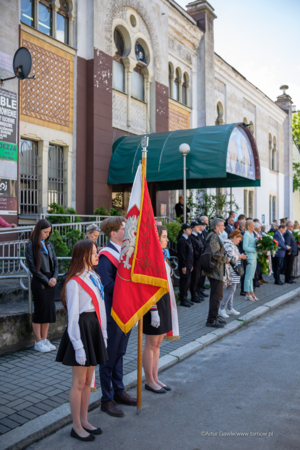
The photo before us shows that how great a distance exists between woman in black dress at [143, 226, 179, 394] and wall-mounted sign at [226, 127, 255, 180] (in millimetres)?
8365

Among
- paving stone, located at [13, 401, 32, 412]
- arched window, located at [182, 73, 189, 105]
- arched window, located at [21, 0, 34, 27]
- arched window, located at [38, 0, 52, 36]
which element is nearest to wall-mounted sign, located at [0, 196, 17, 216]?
arched window, located at [21, 0, 34, 27]

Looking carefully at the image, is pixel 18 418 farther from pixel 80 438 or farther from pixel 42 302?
pixel 42 302

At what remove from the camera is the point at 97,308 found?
378cm

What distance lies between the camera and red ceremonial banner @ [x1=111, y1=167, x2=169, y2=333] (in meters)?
4.19

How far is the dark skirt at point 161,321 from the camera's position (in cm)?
468

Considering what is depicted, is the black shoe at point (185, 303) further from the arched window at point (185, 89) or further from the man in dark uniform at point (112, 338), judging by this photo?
the arched window at point (185, 89)

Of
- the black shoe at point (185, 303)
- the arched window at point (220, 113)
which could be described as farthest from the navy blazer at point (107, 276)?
the arched window at point (220, 113)

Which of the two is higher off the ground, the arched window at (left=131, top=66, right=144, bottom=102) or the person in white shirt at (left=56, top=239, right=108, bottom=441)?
→ the arched window at (left=131, top=66, right=144, bottom=102)

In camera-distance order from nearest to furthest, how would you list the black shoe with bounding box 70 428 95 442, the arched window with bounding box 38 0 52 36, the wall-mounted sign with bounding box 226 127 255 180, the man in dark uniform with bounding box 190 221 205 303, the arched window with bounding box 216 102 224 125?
the black shoe with bounding box 70 428 95 442 < the man in dark uniform with bounding box 190 221 205 303 < the arched window with bounding box 38 0 52 36 < the wall-mounted sign with bounding box 226 127 255 180 < the arched window with bounding box 216 102 224 125

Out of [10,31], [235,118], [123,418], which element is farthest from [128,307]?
[235,118]

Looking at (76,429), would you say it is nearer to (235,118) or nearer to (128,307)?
(128,307)

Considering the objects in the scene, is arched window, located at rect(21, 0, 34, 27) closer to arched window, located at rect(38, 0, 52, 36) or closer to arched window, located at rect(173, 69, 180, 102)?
arched window, located at rect(38, 0, 52, 36)

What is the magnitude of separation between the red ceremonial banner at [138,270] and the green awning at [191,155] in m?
8.23

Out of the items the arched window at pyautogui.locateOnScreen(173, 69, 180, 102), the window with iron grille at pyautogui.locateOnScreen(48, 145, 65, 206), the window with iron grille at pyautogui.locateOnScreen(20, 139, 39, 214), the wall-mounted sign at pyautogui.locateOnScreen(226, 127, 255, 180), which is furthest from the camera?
the arched window at pyautogui.locateOnScreen(173, 69, 180, 102)
